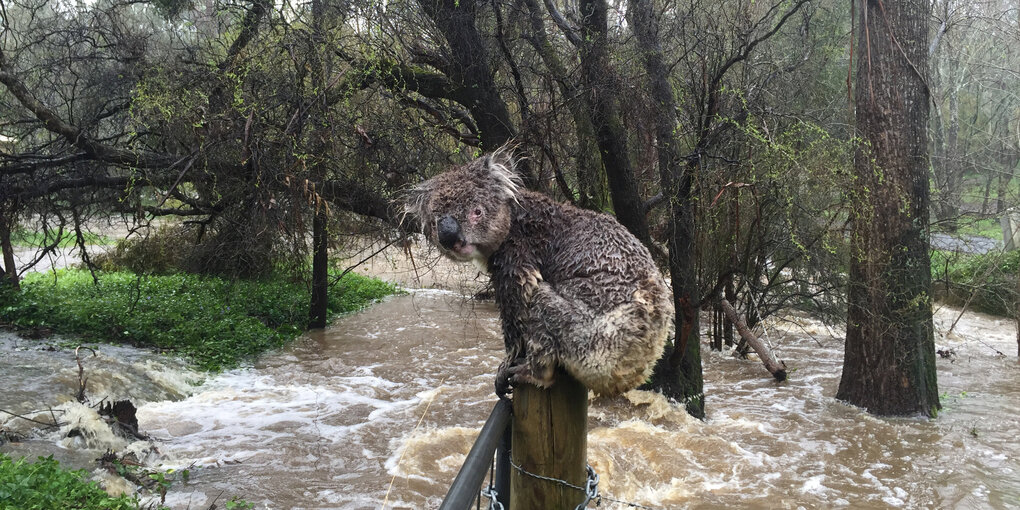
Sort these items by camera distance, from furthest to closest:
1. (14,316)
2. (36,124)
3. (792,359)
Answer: (792,359) < (14,316) < (36,124)

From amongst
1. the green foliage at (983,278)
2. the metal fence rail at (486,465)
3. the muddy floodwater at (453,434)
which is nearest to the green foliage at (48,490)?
the muddy floodwater at (453,434)

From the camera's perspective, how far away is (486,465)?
6.20 ft

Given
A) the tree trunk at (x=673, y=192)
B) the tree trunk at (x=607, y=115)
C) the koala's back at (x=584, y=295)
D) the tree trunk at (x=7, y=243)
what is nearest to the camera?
the koala's back at (x=584, y=295)

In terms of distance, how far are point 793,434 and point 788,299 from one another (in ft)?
11.7

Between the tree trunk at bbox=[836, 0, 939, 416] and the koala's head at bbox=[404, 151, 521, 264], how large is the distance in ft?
22.3

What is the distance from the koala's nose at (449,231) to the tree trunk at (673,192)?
4.53 meters

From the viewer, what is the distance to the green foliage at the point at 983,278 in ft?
38.9

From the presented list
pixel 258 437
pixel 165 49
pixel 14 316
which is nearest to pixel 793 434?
pixel 258 437

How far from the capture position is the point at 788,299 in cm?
1069

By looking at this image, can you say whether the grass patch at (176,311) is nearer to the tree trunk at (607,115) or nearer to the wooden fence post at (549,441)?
the tree trunk at (607,115)

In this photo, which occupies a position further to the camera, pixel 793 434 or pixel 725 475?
pixel 793 434

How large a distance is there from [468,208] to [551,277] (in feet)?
1.24

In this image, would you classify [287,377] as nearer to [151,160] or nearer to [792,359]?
[151,160]

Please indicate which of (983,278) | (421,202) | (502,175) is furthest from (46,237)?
(983,278)
